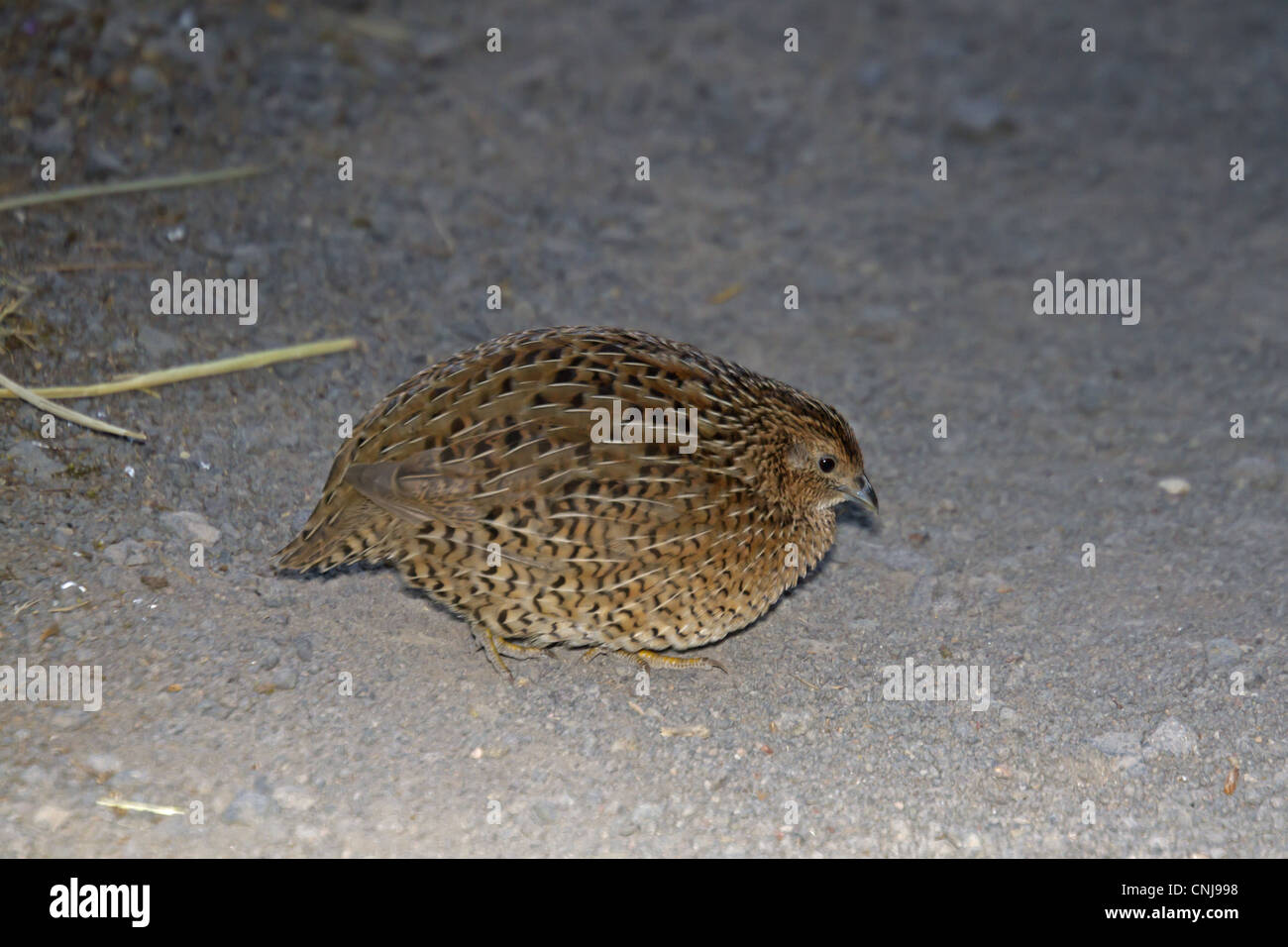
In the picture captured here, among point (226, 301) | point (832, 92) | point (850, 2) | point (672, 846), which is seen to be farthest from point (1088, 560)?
point (850, 2)

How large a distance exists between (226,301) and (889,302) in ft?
10.2

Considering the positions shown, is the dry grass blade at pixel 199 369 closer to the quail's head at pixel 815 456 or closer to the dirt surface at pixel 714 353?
the dirt surface at pixel 714 353

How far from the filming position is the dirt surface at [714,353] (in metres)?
3.88

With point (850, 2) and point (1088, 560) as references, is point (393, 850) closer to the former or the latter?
point (1088, 560)

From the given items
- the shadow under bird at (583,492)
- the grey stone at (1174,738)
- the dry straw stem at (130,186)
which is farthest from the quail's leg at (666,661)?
the dry straw stem at (130,186)

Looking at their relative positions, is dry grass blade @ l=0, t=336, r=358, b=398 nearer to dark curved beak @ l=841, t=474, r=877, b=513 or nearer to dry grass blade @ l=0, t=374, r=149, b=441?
dry grass blade @ l=0, t=374, r=149, b=441

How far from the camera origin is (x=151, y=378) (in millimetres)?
5156

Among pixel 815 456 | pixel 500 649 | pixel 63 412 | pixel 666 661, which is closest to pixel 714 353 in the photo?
pixel 815 456

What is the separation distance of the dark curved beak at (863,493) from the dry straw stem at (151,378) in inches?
88.5

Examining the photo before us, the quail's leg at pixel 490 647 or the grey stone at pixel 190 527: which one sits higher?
the grey stone at pixel 190 527

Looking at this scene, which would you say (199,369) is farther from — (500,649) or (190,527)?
(500,649)

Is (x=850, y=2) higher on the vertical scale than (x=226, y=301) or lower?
higher

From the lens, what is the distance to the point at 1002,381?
6.11 metres

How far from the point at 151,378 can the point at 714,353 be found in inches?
95.6
